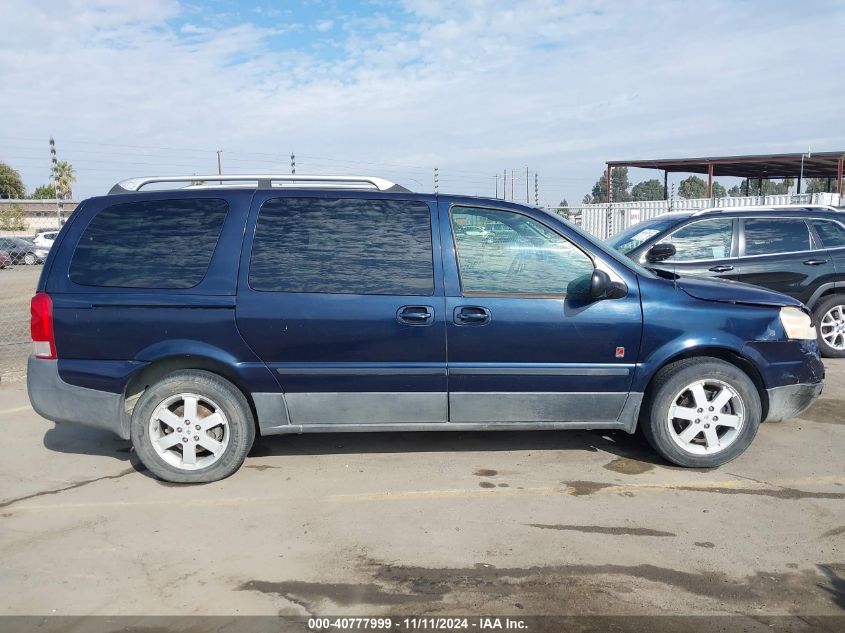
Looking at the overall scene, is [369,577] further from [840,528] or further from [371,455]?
[840,528]

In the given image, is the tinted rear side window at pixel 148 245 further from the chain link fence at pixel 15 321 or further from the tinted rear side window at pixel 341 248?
the chain link fence at pixel 15 321

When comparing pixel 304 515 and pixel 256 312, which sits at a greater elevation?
pixel 256 312

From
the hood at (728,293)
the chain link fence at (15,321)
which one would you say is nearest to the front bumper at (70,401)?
the chain link fence at (15,321)

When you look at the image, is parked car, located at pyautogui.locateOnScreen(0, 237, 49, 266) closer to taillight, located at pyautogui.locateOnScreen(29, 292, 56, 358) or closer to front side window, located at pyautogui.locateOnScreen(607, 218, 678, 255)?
front side window, located at pyautogui.locateOnScreen(607, 218, 678, 255)

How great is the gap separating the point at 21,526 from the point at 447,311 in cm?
269

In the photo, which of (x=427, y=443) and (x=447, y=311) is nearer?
(x=447, y=311)

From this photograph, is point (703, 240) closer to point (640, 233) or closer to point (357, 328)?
point (640, 233)

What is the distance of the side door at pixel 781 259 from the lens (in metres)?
7.59

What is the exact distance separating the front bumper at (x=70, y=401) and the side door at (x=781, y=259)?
21.5 feet

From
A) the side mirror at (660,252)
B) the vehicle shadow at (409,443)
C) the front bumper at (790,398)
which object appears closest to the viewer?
the front bumper at (790,398)

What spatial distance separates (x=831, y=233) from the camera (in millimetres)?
7750

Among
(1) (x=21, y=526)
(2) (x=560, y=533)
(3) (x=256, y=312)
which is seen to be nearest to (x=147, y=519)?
(1) (x=21, y=526)

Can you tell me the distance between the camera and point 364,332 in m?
4.04

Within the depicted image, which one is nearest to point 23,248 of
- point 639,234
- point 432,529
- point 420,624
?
point 639,234
